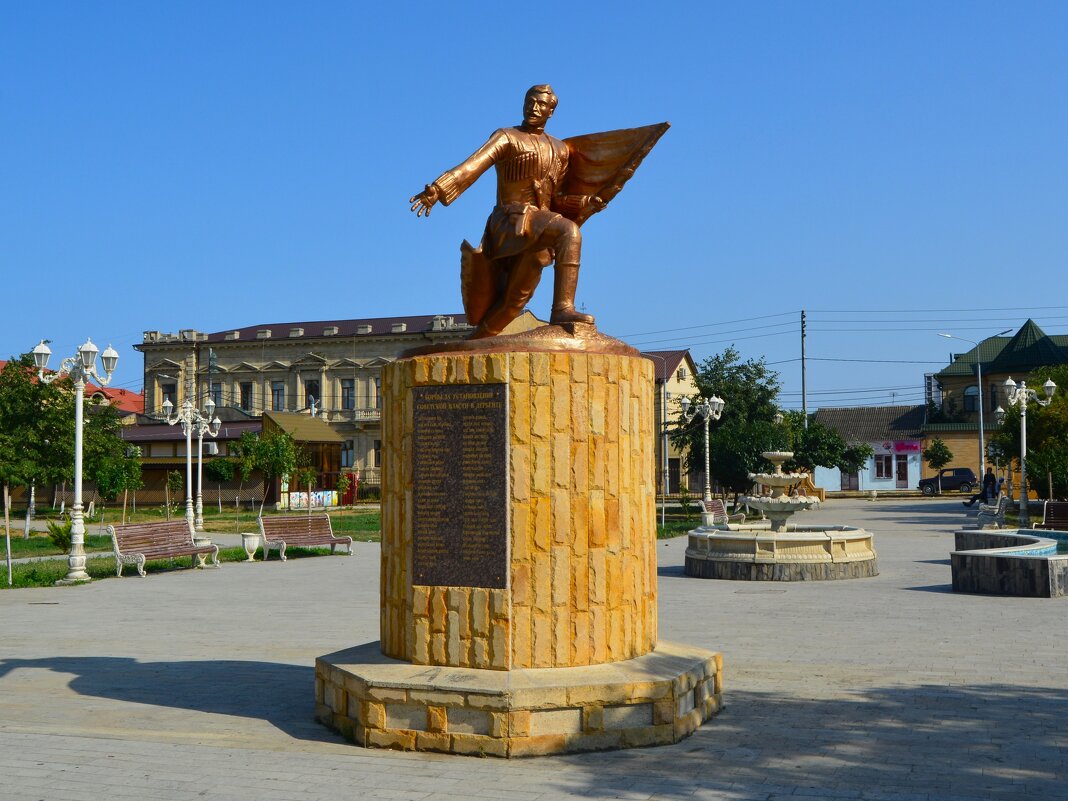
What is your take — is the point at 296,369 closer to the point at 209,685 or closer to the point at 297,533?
the point at 297,533

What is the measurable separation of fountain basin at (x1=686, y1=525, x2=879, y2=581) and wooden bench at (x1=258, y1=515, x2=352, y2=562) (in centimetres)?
908

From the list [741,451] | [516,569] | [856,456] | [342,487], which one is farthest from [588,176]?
[856,456]

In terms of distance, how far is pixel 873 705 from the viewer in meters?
7.20

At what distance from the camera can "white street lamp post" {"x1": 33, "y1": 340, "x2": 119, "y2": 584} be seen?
1720 cm

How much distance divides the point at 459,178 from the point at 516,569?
2406 mm

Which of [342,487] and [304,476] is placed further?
[342,487]

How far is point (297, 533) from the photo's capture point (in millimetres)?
22953

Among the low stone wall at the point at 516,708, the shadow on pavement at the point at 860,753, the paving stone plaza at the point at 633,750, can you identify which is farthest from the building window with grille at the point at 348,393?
the low stone wall at the point at 516,708

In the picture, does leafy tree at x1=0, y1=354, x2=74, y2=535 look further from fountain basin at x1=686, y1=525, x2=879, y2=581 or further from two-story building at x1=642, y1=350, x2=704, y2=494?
two-story building at x1=642, y1=350, x2=704, y2=494

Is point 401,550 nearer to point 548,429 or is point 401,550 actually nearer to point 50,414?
point 548,429

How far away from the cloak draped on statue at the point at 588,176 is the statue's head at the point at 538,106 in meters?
0.26

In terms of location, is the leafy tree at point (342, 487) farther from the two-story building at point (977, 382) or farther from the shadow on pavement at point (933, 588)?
the shadow on pavement at point (933, 588)

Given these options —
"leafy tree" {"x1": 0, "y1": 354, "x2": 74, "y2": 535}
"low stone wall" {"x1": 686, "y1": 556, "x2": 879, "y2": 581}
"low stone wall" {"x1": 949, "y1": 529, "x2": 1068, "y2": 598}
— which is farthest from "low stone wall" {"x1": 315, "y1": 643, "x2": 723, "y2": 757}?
"leafy tree" {"x1": 0, "y1": 354, "x2": 74, "y2": 535}

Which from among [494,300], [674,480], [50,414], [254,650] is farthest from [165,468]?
[494,300]
